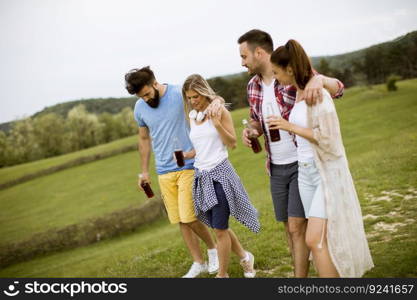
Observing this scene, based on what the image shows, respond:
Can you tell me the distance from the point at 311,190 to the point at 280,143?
2.27 ft

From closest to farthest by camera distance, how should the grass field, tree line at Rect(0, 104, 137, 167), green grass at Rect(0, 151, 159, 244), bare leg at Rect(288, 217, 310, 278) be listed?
bare leg at Rect(288, 217, 310, 278) → the grass field → green grass at Rect(0, 151, 159, 244) → tree line at Rect(0, 104, 137, 167)

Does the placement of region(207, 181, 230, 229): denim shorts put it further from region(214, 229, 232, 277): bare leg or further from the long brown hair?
the long brown hair

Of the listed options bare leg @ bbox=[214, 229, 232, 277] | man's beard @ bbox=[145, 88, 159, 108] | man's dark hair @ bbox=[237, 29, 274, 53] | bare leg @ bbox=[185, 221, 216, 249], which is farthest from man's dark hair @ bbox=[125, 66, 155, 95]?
bare leg @ bbox=[214, 229, 232, 277]

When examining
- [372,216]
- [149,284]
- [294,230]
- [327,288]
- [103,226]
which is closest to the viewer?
[327,288]

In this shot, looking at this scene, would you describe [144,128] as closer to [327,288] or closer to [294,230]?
[294,230]

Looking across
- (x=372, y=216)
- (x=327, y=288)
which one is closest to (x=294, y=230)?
(x=327, y=288)

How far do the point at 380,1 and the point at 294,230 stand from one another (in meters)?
11.1

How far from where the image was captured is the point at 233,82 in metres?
55.7

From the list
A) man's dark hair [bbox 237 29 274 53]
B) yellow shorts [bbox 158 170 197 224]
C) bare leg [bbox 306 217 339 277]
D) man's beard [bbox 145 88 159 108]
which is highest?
man's dark hair [bbox 237 29 274 53]

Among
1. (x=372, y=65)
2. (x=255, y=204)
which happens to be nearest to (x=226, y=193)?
(x=255, y=204)

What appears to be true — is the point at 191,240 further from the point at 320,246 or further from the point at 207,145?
the point at 320,246

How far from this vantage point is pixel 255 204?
453 inches

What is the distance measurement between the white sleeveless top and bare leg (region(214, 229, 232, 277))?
779 mm

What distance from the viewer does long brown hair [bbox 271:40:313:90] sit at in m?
3.87
